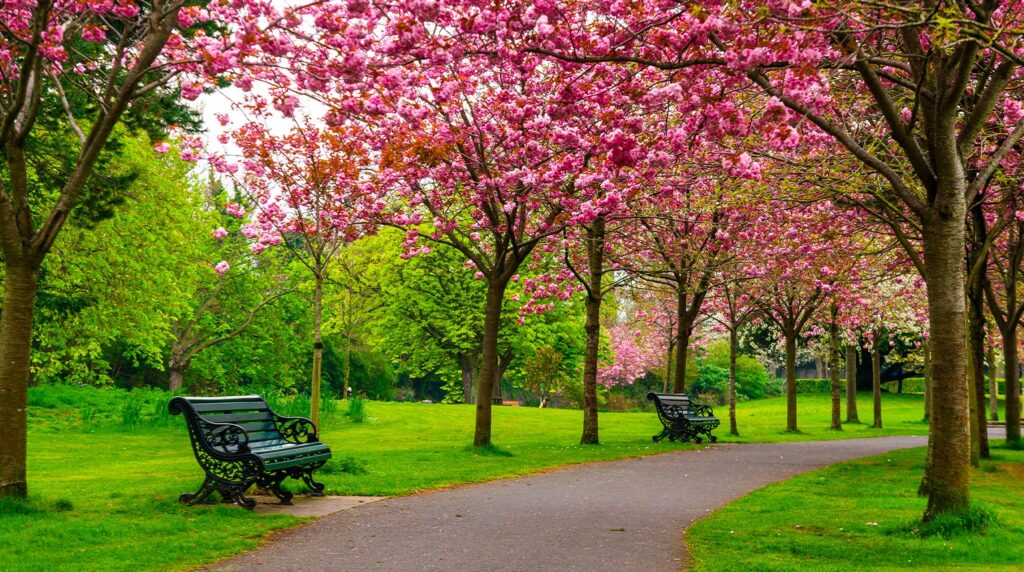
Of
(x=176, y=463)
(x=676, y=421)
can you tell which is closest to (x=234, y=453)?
(x=176, y=463)

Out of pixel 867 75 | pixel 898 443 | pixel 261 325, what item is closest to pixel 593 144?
pixel 867 75

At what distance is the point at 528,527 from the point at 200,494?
3.84 metres

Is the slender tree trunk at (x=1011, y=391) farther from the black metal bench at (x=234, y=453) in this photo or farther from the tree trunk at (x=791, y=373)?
the black metal bench at (x=234, y=453)

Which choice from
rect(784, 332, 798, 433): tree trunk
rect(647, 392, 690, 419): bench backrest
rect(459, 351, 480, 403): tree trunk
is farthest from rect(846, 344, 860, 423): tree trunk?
rect(459, 351, 480, 403): tree trunk

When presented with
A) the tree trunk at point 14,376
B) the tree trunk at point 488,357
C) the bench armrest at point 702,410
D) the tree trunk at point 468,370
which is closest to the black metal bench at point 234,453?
the tree trunk at point 14,376

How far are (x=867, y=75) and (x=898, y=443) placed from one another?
58.6 ft

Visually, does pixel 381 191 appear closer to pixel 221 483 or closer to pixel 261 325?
pixel 221 483

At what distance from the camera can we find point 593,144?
502 inches

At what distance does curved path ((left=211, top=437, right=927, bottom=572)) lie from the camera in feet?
22.6

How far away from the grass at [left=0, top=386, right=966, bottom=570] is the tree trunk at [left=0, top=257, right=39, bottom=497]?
0.36m

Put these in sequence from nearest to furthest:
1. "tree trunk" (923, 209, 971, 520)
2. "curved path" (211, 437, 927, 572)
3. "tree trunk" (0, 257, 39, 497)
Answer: "curved path" (211, 437, 927, 572) < "tree trunk" (923, 209, 971, 520) < "tree trunk" (0, 257, 39, 497)

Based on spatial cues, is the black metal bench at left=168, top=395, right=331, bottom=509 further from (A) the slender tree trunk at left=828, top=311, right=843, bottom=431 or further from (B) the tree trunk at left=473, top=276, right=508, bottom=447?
(A) the slender tree trunk at left=828, top=311, right=843, bottom=431

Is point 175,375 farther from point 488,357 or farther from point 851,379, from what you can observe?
point 851,379

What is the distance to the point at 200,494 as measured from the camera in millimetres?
9430
